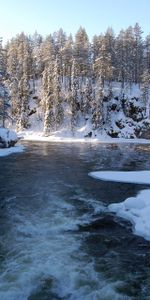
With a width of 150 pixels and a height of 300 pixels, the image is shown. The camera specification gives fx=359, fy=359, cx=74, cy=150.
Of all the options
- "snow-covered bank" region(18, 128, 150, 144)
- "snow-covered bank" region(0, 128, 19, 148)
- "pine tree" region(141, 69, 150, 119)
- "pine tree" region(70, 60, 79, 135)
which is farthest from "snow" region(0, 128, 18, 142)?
"pine tree" region(141, 69, 150, 119)

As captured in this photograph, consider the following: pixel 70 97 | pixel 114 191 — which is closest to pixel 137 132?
Result: pixel 70 97

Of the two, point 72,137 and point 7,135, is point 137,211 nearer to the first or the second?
point 7,135

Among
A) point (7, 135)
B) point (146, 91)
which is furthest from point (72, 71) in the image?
point (7, 135)

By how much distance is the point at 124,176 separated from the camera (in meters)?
31.9

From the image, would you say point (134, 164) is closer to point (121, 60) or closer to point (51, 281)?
point (51, 281)

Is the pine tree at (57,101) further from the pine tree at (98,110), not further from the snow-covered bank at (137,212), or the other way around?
the snow-covered bank at (137,212)

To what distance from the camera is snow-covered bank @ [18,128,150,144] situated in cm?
8038

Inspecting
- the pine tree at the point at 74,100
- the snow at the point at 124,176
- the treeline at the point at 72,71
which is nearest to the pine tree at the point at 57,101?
the treeline at the point at 72,71

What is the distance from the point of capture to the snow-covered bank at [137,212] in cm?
1748

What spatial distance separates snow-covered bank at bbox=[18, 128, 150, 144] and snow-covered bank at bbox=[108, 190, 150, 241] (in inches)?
2297

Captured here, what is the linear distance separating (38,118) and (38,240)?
76.1 meters

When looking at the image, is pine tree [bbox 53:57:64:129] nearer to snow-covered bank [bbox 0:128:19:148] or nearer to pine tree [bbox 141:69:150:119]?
pine tree [bbox 141:69:150:119]

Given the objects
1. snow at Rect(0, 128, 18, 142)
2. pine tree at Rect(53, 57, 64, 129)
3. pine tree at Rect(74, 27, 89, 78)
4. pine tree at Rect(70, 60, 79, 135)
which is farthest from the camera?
pine tree at Rect(74, 27, 89, 78)

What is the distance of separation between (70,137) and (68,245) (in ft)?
223
